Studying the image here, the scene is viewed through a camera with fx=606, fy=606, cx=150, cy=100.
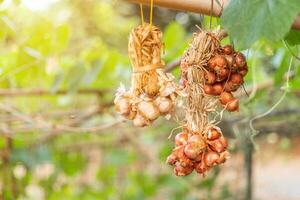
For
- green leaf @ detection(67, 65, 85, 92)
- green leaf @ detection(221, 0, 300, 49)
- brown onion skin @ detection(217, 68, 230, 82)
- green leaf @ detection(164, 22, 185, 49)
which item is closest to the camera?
green leaf @ detection(221, 0, 300, 49)

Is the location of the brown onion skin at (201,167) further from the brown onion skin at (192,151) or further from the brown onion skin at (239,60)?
the brown onion skin at (239,60)

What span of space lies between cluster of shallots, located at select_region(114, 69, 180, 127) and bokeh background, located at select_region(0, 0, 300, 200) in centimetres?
37

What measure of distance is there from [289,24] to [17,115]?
102 centimetres

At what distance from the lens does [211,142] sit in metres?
0.68

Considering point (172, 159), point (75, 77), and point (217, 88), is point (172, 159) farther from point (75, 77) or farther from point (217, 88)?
point (75, 77)

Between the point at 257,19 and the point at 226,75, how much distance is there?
106 mm

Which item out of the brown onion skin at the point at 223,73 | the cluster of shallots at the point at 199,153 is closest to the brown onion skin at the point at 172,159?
the cluster of shallots at the point at 199,153

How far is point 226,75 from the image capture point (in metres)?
0.68

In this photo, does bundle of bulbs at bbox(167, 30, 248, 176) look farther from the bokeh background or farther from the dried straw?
the bokeh background

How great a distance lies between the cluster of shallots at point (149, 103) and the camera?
69 cm

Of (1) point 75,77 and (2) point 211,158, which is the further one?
(1) point 75,77

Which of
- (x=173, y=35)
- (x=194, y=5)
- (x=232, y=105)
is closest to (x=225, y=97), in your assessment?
(x=232, y=105)

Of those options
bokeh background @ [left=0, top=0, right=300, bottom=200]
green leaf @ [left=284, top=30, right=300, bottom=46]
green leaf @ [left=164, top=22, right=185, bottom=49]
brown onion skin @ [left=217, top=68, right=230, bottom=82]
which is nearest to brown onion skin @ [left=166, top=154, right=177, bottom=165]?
brown onion skin @ [left=217, top=68, right=230, bottom=82]

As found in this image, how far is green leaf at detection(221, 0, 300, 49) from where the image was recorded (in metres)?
0.58
